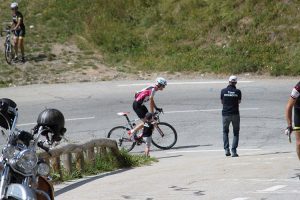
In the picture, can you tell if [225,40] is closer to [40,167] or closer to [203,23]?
[203,23]

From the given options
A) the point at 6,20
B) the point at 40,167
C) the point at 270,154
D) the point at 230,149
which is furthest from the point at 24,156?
the point at 6,20

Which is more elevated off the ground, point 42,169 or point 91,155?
point 42,169

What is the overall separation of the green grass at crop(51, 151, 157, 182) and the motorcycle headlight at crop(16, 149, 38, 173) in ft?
18.4

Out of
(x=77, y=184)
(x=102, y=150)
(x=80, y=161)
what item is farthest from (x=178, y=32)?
(x=77, y=184)

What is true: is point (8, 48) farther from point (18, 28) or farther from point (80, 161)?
point (80, 161)

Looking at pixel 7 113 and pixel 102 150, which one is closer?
pixel 7 113

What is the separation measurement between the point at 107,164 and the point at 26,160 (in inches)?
→ 308

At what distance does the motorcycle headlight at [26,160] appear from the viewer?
5.74 meters

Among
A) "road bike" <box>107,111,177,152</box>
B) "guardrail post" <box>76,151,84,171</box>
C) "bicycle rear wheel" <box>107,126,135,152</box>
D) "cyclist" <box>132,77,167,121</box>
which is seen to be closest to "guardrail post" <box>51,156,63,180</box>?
"guardrail post" <box>76,151,84,171</box>

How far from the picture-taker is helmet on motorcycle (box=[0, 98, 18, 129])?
5867 mm

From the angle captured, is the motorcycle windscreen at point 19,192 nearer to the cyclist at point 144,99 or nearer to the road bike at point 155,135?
the cyclist at point 144,99

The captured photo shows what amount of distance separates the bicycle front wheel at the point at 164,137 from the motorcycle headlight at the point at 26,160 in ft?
42.0

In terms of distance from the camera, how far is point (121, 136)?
62.3ft

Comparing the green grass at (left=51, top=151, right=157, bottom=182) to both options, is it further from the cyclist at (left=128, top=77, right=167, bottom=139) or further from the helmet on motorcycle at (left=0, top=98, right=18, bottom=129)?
the helmet on motorcycle at (left=0, top=98, right=18, bottom=129)
